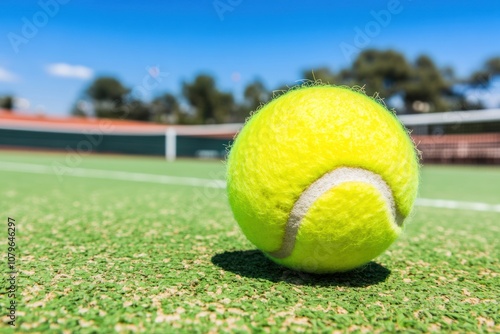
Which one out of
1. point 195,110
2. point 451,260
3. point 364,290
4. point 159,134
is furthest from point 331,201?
point 195,110

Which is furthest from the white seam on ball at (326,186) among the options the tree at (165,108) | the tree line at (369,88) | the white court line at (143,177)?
the tree at (165,108)

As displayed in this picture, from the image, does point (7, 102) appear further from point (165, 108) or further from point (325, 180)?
point (325, 180)

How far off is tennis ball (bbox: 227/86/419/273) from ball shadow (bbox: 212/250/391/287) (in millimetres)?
73

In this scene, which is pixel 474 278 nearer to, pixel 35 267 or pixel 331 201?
pixel 331 201

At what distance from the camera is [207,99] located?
6781 cm

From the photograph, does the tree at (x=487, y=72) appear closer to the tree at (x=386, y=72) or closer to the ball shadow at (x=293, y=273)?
the tree at (x=386, y=72)

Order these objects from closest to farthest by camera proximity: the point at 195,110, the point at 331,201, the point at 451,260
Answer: the point at 331,201, the point at 451,260, the point at 195,110

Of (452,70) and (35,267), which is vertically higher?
(452,70)

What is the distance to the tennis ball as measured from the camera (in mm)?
1797

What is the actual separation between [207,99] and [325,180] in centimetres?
6715

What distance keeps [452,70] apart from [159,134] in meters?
47.7

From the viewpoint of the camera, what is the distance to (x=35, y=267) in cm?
208

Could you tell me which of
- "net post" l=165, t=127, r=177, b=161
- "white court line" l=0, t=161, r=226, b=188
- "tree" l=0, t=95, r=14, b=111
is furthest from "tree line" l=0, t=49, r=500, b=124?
"white court line" l=0, t=161, r=226, b=188

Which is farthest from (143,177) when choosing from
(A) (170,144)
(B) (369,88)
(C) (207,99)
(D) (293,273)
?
(C) (207,99)
